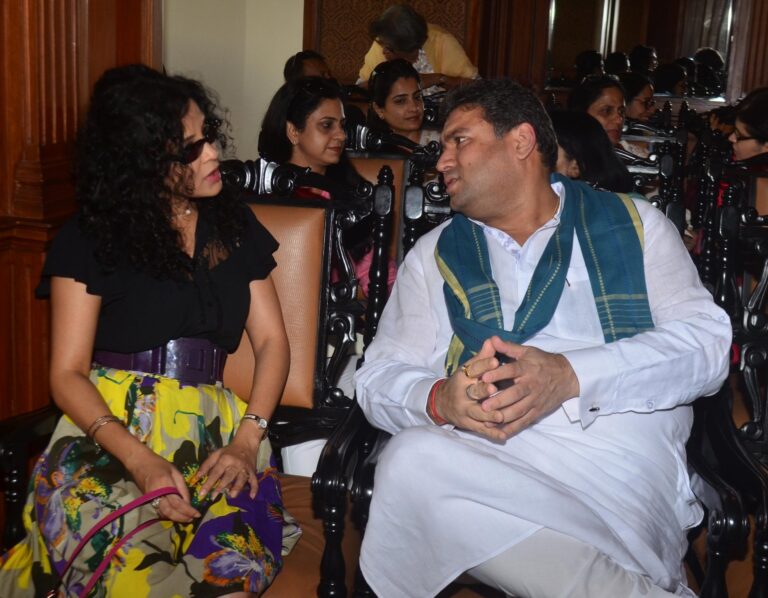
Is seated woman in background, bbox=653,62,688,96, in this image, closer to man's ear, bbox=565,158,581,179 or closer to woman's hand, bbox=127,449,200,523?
man's ear, bbox=565,158,581,179

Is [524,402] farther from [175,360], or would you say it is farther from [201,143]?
[201,143]

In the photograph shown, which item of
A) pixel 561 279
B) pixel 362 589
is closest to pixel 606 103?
pixel 561 279

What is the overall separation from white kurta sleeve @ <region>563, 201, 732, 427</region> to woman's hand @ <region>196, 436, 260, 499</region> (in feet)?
1.99

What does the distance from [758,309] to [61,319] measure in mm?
1427

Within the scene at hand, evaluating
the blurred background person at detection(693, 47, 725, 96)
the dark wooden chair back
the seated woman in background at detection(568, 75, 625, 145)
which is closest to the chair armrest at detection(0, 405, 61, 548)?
the dark wooden chair back

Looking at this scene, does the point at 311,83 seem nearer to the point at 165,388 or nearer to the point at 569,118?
the point at 569,118

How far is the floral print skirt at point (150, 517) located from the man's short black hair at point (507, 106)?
0.80 metres

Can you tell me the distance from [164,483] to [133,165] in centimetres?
63

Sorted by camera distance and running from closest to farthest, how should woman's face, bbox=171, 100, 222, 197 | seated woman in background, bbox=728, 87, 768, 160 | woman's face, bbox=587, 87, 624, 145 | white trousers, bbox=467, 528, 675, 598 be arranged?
white trousers, bbox=467, 528, 675, 598, woman's face, bbox=171, 100, 222, 197, seated woman in background, bbox=728, 87, 768, 160, woman's face, bbox=587, 87, 624, 145

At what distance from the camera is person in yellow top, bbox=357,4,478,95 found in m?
5.86

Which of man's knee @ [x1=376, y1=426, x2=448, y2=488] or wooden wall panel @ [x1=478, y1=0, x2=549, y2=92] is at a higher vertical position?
wooden wall panel @ [x1=478, y1=0, x2=549, y2=92]

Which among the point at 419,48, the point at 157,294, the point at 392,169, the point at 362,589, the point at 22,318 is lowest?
the point at 362,589

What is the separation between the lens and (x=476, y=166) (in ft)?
6.82

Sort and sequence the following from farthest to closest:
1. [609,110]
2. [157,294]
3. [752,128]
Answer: [609,110]
[752,128]
[157,294]
